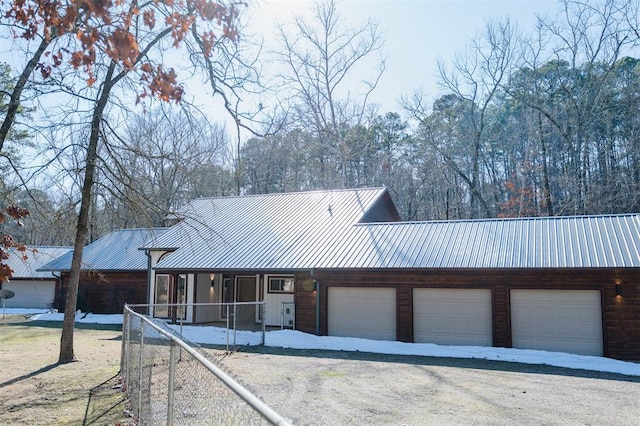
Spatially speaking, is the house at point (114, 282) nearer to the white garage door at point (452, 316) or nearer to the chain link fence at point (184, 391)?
the white garage door at point (452, 316)

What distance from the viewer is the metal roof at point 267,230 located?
19438 mm

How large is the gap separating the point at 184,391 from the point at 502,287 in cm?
1237

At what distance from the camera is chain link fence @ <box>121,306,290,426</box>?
2.83 meters

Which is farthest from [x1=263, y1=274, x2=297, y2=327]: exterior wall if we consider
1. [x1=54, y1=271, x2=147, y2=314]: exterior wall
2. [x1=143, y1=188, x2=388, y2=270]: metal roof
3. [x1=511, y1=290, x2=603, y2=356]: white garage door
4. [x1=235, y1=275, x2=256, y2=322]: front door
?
[x1=511, y1=290, x2=603, y2=356]: white garage door

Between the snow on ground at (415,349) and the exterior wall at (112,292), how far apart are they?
9156 mm

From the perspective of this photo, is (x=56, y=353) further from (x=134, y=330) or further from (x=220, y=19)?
(x=220, y=19)

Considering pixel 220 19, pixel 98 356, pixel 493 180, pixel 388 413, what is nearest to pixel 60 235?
pixel 98 356

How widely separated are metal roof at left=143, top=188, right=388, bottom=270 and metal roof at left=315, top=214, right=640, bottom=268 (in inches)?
52.4

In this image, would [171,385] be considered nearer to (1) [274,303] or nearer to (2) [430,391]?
(2) [430,391]

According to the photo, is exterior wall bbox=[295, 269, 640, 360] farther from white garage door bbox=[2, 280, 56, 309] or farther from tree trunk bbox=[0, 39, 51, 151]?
white garage door bbox=[2, 280, 56, 309]

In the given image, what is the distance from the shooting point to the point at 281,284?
68.9 feet

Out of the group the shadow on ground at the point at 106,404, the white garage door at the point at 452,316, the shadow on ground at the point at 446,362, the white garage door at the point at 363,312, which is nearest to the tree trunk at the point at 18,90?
the shadow on ground at the point at 106,404

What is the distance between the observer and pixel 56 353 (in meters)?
13.7

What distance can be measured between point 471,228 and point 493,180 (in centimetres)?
2139
